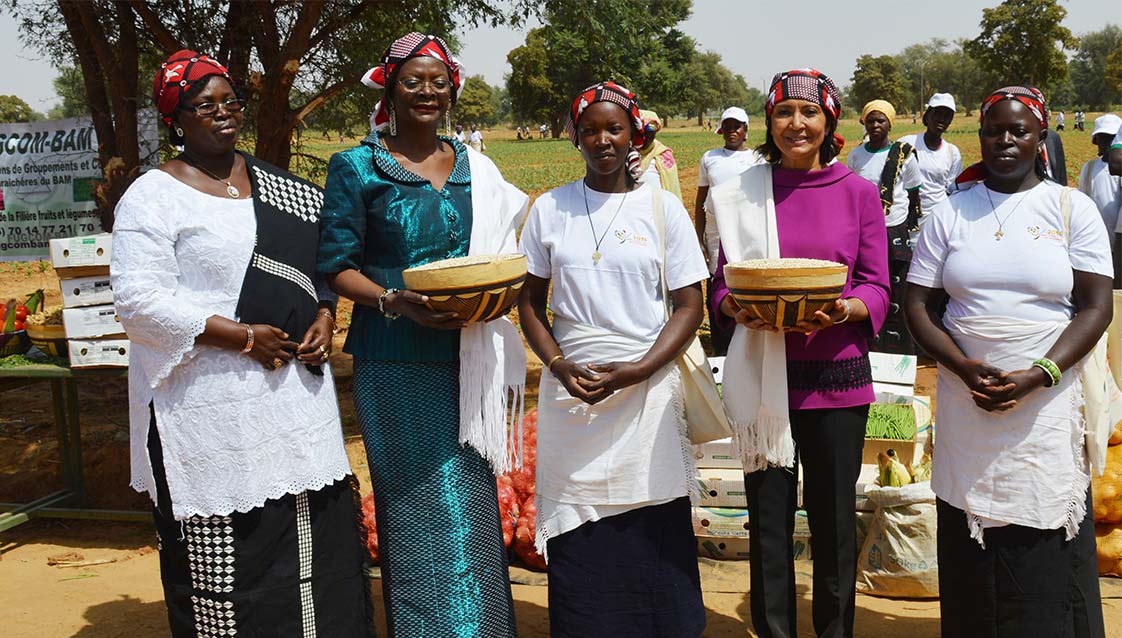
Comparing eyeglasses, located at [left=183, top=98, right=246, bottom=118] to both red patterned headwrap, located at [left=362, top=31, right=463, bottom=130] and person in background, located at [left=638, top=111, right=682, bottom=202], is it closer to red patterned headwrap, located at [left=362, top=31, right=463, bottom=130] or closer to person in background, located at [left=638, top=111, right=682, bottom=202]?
red patterned headwrap, located at [left=362, top=31, right=463, bottom=130]

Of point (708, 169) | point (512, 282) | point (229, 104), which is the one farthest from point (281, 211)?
point (708, 169)

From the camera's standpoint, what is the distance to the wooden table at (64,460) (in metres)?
5.13

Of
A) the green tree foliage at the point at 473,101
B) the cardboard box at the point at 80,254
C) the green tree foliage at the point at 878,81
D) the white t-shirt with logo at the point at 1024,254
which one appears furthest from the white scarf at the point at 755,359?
the green tree foliage at the point at 878,81

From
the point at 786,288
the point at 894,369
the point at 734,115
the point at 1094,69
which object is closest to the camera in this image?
the point at 786,288

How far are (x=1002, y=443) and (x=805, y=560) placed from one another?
1722 mm

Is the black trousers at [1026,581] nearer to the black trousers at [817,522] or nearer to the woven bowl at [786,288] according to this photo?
the black trousers at [817,522]

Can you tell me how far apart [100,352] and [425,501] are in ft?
8.63

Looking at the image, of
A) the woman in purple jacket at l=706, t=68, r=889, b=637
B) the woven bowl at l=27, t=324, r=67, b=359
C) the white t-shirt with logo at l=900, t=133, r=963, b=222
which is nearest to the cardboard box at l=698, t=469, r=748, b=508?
the woman in purple jacket at l=706, t=68, r=889, b=637

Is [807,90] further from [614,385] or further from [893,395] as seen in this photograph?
[893,395]

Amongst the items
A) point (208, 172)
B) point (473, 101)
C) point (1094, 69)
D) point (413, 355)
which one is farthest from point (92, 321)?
point (1094, 69)

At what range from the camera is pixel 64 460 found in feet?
18.9

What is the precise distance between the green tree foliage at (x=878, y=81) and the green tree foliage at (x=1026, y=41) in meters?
24.1

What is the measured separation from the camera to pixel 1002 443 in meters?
2.94

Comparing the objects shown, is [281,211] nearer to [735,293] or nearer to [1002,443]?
[735,293]
